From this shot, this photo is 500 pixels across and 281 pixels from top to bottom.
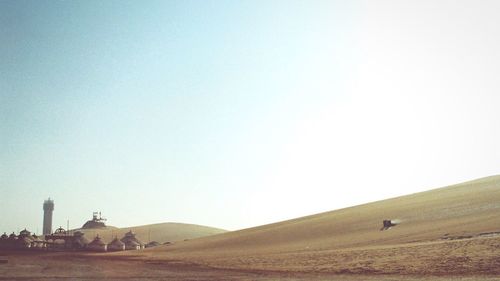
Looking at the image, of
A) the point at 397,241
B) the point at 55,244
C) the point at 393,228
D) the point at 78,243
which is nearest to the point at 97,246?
the point at 78,243

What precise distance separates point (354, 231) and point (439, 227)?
1719 cm

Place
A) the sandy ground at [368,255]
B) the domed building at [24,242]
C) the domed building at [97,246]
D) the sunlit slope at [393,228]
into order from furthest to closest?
the domed building at [97,246], the domed building at [24,242], the sunlit slope at [393,228], the sandy ground at [368,255]

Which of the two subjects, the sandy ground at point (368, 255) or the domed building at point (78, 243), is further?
the domed building at point (78, 243)

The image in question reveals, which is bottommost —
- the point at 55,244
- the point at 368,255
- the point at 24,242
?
the point at 368,255

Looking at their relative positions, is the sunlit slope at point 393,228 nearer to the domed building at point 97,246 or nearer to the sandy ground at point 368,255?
the sandy ground at point 368,255

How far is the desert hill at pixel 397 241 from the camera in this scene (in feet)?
94.5

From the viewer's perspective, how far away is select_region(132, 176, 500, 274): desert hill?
28.8 metres

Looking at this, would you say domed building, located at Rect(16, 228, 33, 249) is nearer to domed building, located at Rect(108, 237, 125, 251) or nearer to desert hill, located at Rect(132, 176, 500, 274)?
domed building, located at Rect(108, 237, 125, 251)

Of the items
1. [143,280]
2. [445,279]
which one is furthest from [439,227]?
[143,280]

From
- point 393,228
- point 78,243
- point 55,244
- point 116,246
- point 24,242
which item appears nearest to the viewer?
point 393,228

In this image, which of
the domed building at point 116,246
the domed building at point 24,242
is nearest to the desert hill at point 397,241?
the domed building at point 116,246

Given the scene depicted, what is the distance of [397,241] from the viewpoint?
44250 millimetres

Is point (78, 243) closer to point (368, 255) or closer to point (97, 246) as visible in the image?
point (97, 246)

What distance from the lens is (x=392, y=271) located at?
27578 mm
